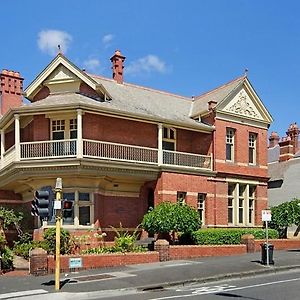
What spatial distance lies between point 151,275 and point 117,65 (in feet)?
56.4

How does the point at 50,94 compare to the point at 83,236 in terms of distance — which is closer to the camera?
the point at 83,236

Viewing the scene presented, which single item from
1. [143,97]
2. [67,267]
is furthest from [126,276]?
[143,97]

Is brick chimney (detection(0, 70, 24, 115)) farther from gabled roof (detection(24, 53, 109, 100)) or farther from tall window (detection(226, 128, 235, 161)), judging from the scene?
tall window (detection(226, 128, 235, 161))

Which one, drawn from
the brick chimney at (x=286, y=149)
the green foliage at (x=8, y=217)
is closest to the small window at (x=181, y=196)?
the green foliage at (x=8, y=217)

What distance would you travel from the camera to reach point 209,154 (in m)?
30.3

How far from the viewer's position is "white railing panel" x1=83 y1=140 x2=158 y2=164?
2540 centimetres

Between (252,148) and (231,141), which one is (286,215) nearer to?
(252,148)

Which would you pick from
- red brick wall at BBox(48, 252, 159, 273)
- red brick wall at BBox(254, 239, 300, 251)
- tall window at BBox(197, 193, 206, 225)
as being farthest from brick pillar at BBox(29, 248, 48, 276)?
red brick wall at BBox(254, 239, 300, 251)

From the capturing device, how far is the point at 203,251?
78.0ft

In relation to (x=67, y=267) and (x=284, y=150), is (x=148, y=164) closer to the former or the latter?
(x=67, y=267)

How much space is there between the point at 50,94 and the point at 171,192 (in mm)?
8517

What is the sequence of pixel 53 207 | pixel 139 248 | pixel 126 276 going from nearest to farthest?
pixel 53 207 → pixel 126 276 → pixel 139 248

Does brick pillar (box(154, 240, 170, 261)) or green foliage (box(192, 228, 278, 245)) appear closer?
brick pillar (box(154, 240, 170, 261))

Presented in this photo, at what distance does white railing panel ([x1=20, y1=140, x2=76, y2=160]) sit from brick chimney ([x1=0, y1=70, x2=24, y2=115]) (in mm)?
7836
